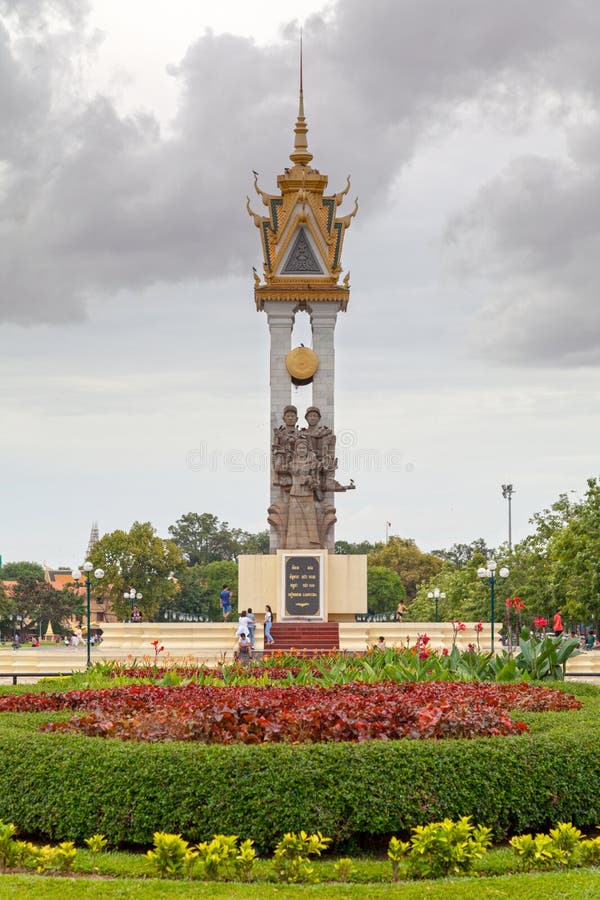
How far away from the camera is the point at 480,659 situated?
15727 millimetres

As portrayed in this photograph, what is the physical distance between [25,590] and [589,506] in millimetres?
47676

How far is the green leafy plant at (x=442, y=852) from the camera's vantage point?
7492 mm

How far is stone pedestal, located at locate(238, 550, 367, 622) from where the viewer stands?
106 feet

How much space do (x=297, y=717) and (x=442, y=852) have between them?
8.34 feet

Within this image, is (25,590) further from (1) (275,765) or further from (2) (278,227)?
(1) (275,765)

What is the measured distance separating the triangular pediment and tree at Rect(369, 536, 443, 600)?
154 feet

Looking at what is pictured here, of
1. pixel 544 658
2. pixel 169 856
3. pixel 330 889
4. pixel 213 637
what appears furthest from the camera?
pixel 213 637

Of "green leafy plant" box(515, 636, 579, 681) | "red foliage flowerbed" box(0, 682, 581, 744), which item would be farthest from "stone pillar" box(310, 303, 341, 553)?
"red foliage flowerbed" box(0, 682, 581, 744)

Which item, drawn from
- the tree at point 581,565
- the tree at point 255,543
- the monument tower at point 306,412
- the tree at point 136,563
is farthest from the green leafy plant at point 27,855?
the tree at point 255,543

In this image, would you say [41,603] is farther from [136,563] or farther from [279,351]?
[279,351]

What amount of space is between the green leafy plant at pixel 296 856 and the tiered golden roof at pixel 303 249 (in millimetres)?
29088

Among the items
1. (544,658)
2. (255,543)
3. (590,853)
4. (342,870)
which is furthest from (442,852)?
(255,543)

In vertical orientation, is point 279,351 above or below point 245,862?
above

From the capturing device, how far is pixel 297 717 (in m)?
9.82
